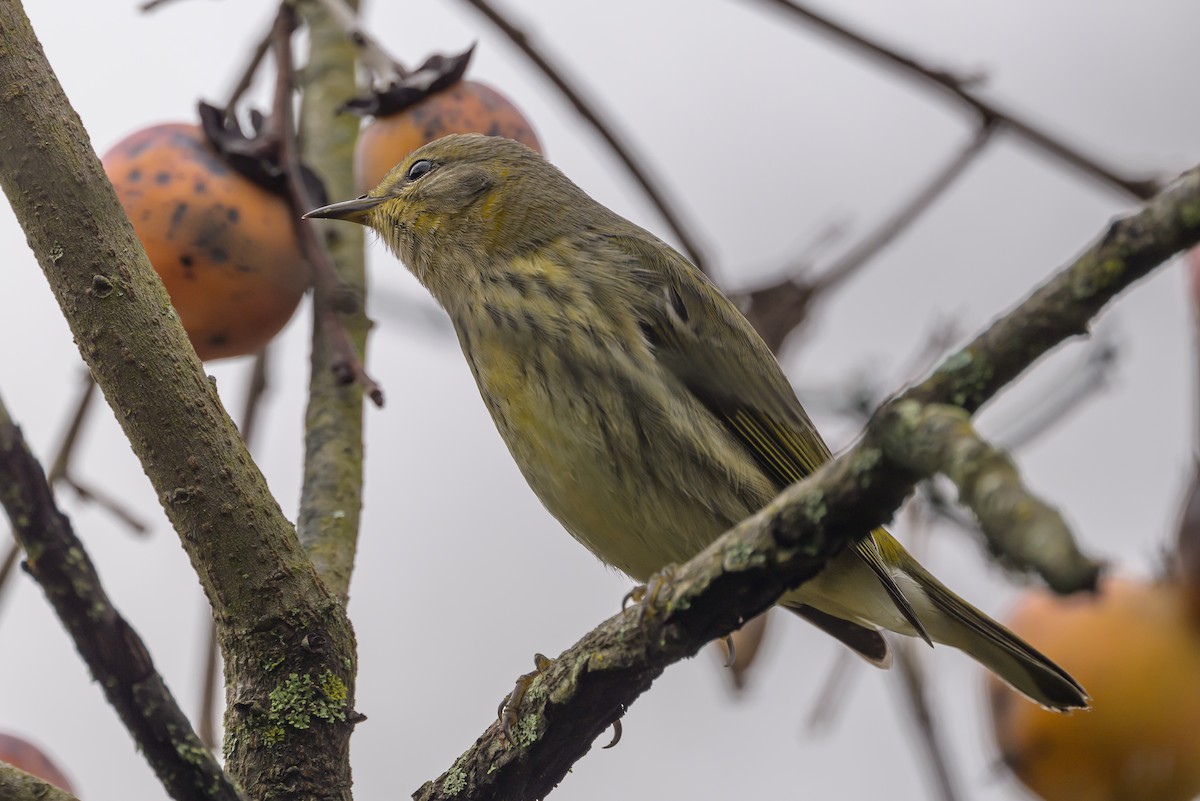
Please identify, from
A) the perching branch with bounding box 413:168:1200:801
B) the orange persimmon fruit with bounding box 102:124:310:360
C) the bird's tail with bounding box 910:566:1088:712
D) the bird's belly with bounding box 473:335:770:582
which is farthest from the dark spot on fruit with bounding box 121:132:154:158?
the bird's tail with bounding box 910:566:1088:712

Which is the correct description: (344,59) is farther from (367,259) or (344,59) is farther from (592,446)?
(592,446)

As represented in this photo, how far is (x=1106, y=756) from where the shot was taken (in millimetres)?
3115

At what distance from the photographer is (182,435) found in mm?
2049

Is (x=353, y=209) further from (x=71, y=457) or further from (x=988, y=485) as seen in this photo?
(x=988, y=485)

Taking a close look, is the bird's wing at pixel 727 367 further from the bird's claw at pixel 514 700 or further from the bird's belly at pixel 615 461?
the bird's claw at pixel 514 700

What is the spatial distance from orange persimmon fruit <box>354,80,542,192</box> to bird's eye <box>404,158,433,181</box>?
25 centimetres

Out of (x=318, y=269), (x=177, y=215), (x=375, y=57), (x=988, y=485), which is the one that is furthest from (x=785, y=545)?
(x=375, y=57)

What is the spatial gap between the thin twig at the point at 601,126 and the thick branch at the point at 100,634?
202cm

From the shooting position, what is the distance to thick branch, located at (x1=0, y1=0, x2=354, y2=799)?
204 centimetres

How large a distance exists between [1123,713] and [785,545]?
6.22 feet

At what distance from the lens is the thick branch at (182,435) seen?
6.68 feet

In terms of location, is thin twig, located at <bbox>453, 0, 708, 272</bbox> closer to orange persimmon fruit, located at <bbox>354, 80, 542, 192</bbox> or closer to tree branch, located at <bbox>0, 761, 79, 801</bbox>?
orange persimmon fruit, located at <bbox>354, 80, 542, 192</bbox>

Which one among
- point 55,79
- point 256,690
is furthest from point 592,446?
point 55,79

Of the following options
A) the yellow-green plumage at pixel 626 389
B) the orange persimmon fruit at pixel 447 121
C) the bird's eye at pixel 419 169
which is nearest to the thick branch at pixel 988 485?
the yellow-green plumage at pixel 626 389
